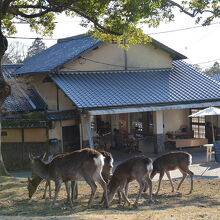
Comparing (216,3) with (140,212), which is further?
(216,3)

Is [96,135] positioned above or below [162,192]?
above

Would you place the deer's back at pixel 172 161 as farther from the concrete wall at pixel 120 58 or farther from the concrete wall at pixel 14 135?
the concrete wall at pixel 120 58

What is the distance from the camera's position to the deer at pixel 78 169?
10.2 metres

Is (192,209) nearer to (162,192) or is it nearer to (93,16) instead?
(162,192)

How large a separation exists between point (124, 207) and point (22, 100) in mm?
13449

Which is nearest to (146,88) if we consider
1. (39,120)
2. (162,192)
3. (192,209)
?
(39,120)

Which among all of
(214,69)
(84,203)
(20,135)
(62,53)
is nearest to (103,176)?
(84,203)

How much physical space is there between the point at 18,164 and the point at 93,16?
26.3ft

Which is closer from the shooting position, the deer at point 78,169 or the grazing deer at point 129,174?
the deer at point 78,169

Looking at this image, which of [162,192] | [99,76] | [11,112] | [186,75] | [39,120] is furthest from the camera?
[186,75]

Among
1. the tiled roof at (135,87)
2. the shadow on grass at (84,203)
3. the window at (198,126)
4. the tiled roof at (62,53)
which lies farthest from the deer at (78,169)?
the window at (198,126)

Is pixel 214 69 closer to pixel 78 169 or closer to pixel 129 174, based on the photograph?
pixel 129 174

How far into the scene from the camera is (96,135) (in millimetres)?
22891

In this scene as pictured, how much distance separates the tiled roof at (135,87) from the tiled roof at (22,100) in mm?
2111
